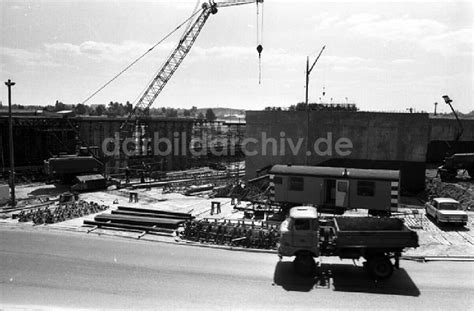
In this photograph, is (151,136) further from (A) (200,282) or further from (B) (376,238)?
(B) (376,238)

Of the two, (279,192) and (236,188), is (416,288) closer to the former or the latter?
(279,192)

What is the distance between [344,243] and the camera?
55.4 feet

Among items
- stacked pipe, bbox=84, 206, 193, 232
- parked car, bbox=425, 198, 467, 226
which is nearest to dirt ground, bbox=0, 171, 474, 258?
parked car, bbox=425, 198, 467, 226

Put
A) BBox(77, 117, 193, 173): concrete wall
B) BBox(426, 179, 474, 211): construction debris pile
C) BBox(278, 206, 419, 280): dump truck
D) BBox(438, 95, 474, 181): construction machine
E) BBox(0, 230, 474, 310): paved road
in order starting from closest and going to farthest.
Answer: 1. BBox(0, 230, 474, 310): paved road
2. BBox(278, 206, 419, 280): dump truck
3. BBox(426, 179, 474, 211): construction debris pile
4. BBox(438, 95, 474, 181): construction machine
5. BBox(77, 117, 193, 173): concrete wall

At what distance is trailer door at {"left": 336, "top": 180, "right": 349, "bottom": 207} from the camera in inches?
1050

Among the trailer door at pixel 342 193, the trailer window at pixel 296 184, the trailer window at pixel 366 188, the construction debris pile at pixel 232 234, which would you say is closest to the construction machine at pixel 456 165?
the trailer window at pixel 366 188

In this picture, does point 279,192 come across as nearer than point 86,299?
No

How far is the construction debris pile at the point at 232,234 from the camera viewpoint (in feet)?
71.3

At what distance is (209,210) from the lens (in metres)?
30.0

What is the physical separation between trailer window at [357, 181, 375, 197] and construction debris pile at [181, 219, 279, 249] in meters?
6.76

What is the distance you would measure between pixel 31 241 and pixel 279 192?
51.1ft

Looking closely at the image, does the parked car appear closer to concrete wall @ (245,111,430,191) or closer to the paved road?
the paved road

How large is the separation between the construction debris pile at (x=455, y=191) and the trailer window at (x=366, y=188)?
29.5ft

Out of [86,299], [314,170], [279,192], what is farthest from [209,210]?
[86,299]
